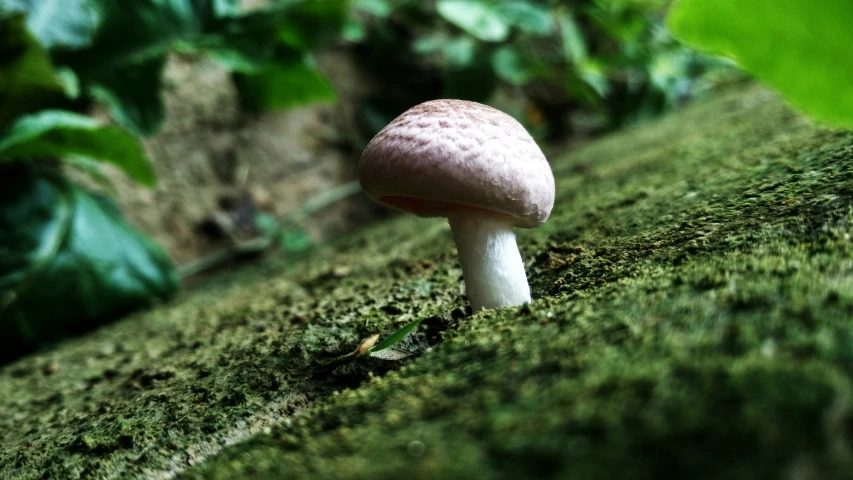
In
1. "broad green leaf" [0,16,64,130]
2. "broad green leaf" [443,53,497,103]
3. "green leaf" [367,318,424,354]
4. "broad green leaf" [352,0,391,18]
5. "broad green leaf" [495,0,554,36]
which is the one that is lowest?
"green leaf" [367,318,424,354]

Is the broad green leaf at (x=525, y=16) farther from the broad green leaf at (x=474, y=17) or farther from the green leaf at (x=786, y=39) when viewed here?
the green leaf at (x=786, y=39)

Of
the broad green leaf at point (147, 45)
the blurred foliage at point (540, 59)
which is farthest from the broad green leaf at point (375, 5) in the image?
the broad green leaf at point (147, 45)

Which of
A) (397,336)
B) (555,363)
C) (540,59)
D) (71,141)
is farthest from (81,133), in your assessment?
(540,59)

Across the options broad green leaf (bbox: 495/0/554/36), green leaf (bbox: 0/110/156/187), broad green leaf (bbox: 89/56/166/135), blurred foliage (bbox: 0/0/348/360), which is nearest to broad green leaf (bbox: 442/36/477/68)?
broad green leaf (bbox: 495/0/554/36)

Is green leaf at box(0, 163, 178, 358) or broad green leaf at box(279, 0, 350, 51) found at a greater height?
broad green leaf at box(279, 0, 350, 51)

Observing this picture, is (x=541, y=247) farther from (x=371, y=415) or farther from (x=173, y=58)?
(x=173, y=58)

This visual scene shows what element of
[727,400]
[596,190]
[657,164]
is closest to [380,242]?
[596,190]

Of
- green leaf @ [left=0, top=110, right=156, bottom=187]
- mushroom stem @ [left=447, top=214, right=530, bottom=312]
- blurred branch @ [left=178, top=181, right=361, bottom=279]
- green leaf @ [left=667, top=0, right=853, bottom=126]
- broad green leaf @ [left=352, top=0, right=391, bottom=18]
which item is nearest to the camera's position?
green leaf @ [left=667, top=0, right=853, bottom=126]

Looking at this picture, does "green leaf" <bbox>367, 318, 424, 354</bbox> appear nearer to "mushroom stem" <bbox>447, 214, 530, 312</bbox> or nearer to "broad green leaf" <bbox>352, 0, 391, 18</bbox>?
"mushroom stem" <bbox>447, 214, 530, 312</bbox>
